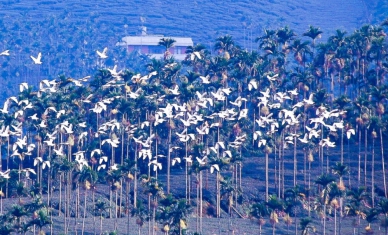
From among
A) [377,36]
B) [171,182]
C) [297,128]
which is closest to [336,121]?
[297,128]

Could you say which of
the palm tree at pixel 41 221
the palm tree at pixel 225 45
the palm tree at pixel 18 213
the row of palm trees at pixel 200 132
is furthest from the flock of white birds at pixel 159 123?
the palm tree at pixel 18 213

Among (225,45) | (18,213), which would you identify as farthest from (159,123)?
(18,213)

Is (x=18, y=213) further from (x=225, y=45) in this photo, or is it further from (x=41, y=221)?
(x=225, y=45)

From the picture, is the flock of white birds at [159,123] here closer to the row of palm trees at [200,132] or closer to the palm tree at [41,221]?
the row of palm trees at [200,132]

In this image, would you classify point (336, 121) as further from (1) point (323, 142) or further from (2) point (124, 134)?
(2) point (124, 134)

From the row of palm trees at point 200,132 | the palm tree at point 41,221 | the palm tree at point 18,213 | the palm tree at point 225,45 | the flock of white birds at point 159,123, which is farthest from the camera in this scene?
the palm tree at point 225,45

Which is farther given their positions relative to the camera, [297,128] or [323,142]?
[297,128]

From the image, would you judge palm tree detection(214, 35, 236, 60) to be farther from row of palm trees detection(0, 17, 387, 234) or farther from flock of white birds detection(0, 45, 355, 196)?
flock of white birds detection(0, 45, 355, 196)

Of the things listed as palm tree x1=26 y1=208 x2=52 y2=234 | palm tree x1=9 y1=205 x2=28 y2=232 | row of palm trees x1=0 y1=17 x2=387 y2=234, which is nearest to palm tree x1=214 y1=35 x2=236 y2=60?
row of palm trees x1=0 y1=17 x2=387 y2=234
